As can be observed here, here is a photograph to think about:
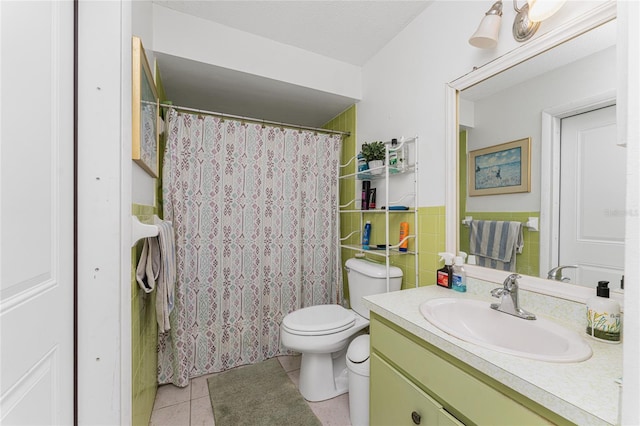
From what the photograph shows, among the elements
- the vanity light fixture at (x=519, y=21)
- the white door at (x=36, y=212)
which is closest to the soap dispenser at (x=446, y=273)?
the vanity light fixture at (x=519, y=21)

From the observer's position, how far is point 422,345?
91 cm

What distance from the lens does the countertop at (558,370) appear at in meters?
0.54

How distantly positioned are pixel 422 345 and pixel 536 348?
397 mm

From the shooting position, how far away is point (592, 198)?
0.94 metres

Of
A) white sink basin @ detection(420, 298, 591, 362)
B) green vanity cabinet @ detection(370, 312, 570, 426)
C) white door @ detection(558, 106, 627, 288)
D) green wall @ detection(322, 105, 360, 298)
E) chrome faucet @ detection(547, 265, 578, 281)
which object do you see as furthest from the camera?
green wall @ detection(322, 105, 360, 298)

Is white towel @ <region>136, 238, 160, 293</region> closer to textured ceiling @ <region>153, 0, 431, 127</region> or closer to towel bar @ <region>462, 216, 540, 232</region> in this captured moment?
textured ceiling @ <region>153, 0, 431, 127</region>

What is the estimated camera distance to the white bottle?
1.31 metres

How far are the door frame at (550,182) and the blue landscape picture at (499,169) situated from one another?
90mm

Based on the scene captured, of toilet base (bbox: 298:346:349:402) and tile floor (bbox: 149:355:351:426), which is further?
toilet base (bbox: 298:346:349:402)

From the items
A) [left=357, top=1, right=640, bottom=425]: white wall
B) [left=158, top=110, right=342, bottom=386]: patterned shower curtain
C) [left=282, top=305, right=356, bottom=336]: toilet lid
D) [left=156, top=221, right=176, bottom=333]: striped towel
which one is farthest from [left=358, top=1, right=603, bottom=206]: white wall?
[left=156, top=221, right=176, bottom=333]: striped towel

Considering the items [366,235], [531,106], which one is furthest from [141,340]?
[531,106]

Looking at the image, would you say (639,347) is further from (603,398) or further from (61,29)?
(61,29)

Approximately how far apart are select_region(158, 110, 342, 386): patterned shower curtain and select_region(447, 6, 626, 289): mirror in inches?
49.7

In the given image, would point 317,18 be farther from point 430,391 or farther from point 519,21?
point 430,391
